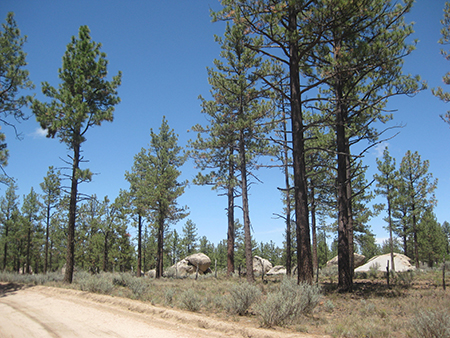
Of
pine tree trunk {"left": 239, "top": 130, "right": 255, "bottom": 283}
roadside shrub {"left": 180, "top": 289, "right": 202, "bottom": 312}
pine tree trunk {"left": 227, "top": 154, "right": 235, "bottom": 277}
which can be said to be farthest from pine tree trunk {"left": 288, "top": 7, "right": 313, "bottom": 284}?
pine tree trunk {"left": 227, "top": 154, "right": 235, "bottom": 277}

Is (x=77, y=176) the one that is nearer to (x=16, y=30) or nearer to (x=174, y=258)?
(x=16, y=30)

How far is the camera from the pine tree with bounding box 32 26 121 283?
582 inches

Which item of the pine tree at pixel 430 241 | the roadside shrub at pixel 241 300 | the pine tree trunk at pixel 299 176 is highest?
the pine tree trunk at pixel 299 176

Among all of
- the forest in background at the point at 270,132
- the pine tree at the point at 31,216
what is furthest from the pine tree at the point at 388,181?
the pine tree at the point at 31,216

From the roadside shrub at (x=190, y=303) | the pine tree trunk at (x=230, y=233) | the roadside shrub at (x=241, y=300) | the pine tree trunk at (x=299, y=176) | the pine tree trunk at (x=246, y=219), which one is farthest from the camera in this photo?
the pine tree trunk at (x=230, y=233)

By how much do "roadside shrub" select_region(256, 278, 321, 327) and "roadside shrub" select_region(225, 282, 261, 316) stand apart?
2.87ft

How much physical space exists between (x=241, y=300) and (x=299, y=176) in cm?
420

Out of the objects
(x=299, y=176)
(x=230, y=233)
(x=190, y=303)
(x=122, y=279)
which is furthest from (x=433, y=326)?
(x=230, y=233)

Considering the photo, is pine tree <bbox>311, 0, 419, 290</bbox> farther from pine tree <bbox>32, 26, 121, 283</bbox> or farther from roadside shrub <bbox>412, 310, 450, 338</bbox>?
pine tree <bbox>32, 26, 121, 283</bbox>

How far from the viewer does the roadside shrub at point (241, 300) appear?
7039 mm

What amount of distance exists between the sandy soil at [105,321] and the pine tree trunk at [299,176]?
303 centimetres

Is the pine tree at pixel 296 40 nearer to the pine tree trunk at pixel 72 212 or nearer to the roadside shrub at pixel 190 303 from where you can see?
the roadside shrub at pixel 190 303

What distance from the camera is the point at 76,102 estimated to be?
14773mm

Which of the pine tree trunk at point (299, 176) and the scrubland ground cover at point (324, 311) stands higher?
the pine tree trunk at point (299, 176)
